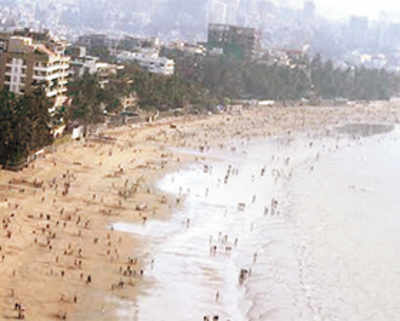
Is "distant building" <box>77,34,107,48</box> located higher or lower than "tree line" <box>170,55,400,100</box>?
higher

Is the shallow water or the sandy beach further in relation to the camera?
the shallow water

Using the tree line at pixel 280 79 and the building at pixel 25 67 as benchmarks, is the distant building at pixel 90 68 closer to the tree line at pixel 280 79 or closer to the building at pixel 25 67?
the building at pixel 25 67

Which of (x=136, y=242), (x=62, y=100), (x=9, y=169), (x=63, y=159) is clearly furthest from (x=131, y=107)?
(x=136, y=242)

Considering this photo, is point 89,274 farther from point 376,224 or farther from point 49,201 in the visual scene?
point 376,224

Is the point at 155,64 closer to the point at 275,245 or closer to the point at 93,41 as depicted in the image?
the point at 93,41

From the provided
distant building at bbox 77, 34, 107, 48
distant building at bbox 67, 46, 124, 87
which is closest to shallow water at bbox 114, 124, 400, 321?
distant building at bbox 67, 46, 124, 87

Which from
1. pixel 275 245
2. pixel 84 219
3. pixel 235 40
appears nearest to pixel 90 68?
pixel 84 219

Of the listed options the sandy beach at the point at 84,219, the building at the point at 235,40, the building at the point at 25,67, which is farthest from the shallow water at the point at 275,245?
the building at the point at 235,40

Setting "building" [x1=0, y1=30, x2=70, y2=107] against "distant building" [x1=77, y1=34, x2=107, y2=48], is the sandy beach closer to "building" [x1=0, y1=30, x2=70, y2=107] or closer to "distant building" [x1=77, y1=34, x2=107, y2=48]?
"building" [x1=0, y1=30, x2=70, y2=107]
